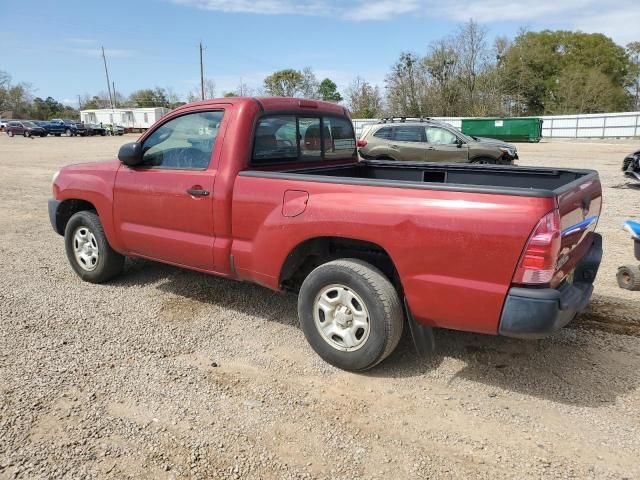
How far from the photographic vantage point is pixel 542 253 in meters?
2.67

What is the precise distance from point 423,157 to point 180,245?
452 inches

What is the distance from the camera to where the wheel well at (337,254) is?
3.51 metres

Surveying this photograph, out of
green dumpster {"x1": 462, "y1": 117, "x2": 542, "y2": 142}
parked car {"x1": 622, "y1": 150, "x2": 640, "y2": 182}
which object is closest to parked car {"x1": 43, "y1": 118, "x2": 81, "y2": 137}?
green dumpster {"x1": 462, "y1": 117, "x2": 542, "y2": 142}

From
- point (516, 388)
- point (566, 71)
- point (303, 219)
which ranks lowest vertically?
point (516, 388)

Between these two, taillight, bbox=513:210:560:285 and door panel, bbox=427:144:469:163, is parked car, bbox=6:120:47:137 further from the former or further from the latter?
taillight, bbox=513:210:560:285

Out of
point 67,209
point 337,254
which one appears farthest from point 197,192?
point 67,209

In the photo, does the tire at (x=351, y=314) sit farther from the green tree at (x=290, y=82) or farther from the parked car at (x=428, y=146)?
the green tree at (x=290, y=82)

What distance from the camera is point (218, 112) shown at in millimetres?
4090

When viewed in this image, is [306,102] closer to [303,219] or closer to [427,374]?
[303,219]

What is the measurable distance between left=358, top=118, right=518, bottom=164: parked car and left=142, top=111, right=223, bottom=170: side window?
10.6 metres

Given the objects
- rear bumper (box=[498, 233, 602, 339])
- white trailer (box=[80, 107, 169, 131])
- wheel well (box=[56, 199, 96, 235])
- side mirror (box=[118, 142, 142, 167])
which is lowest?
rear bumper (box=[498, 233, 602, 339])

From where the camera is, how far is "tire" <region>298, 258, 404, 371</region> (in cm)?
323

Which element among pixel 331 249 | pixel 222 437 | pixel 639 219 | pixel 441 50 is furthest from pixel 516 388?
pixel 441 50

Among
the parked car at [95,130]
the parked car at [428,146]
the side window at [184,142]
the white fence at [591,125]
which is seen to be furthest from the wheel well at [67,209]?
the parked car at [95,130]
